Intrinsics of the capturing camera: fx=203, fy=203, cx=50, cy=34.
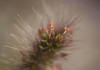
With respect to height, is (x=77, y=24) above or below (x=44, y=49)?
above

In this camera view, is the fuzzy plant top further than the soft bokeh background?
No

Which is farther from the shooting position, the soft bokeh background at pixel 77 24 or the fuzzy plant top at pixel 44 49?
the soft bokeh background at pixel 77 24

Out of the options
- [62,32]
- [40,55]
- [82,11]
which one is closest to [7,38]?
[40,55]

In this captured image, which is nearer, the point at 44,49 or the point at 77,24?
the point at 44,49
